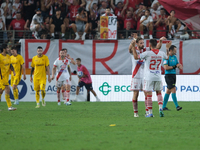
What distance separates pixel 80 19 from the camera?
19.8 m

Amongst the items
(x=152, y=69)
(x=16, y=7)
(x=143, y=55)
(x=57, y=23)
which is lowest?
(x=152, y=69)

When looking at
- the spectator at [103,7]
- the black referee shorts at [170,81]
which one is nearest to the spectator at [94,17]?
the spectator at [103,7]

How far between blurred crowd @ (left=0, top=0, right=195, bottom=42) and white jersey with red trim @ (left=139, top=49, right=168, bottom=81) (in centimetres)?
994

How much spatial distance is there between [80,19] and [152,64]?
10.9 m

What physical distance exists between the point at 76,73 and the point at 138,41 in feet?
33.8

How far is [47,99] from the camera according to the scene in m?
19.1

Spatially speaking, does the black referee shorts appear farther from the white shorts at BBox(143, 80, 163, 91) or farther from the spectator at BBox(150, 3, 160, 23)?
the spectator at BBox(150, 3, 160, 23)

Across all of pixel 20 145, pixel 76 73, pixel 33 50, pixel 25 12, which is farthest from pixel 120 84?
pixel 20 145

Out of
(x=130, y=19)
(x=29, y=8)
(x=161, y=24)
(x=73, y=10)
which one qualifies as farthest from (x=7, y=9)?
(x=161, y=24)

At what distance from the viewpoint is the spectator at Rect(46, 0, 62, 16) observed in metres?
20.9

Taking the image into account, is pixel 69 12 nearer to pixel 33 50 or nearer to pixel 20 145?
pixel 33 50

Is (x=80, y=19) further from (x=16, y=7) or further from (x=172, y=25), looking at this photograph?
(x=172, y=25)

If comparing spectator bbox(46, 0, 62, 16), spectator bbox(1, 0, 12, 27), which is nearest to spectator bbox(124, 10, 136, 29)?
spectator bbox(46, 0, 62, 16)

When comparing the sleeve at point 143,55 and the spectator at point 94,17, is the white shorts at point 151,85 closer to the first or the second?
the sleeve at point 143,55
